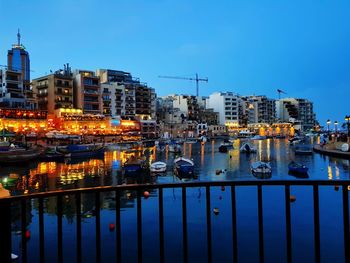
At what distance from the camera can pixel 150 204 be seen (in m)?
24.5

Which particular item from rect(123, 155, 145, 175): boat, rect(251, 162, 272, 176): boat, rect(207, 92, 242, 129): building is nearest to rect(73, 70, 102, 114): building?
rect(123, 155, 145, 175): boat

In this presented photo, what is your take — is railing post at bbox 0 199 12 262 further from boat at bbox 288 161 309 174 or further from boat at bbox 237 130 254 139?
boat at bbox 237 130 254 139

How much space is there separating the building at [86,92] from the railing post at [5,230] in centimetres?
10642

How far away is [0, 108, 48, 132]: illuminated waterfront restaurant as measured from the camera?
84.0 m

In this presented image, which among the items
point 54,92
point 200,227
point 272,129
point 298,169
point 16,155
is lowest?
point 200,227

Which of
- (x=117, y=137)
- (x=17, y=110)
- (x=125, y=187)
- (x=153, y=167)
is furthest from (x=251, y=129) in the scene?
(x=125, y=187)

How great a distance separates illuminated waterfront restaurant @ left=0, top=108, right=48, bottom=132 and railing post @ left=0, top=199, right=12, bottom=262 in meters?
85.7

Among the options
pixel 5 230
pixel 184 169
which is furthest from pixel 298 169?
pixel 5 230

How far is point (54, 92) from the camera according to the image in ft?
332

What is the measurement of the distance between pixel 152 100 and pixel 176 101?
32.7m

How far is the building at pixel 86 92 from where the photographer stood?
108 m

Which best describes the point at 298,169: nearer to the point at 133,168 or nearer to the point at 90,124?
the point at 133,168

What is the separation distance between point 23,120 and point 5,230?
92034mm

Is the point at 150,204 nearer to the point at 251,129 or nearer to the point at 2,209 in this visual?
the point at 2,209
